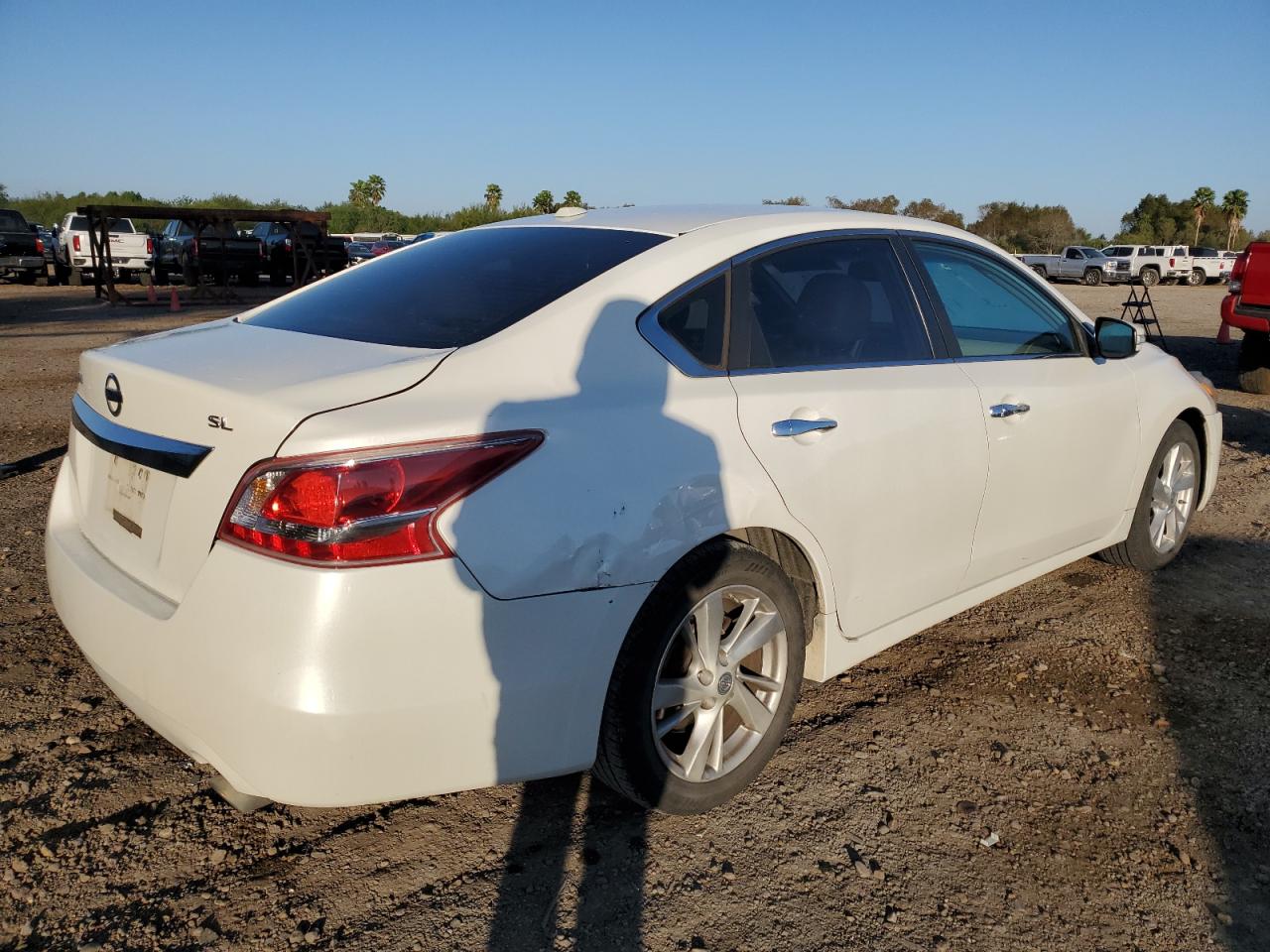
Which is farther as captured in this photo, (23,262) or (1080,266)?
(1080,266)

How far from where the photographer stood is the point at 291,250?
2598 cm

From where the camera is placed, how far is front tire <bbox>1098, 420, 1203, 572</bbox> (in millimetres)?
4379

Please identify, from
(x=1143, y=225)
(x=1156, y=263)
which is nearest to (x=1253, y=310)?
(x=1156, y=263)

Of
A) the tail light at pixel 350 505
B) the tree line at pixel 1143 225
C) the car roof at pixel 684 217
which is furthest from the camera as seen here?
the tree line at pixel 1143 225

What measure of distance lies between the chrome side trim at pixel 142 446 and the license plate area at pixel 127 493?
1.3 inches

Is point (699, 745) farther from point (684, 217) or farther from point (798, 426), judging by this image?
point (684, 217)

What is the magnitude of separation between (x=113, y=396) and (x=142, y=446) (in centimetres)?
28

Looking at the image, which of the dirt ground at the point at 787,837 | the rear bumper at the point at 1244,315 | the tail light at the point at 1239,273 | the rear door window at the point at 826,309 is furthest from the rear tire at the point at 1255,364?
the rear door window at the point at 826,309

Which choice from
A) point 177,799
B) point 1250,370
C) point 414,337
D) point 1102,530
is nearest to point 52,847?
point 177,799

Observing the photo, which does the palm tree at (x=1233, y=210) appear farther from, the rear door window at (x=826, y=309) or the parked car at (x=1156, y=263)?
the rear door window at (x=826, y=309)

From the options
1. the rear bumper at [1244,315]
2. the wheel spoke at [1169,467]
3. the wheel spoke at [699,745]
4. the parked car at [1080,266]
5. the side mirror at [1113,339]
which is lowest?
the wheel spoke at [699,745]

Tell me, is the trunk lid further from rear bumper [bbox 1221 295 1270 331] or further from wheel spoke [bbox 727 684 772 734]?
rear bumper [bbox 1221 295 1270 331]

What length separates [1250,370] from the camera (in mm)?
10312

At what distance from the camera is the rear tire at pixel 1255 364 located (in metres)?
10.2
